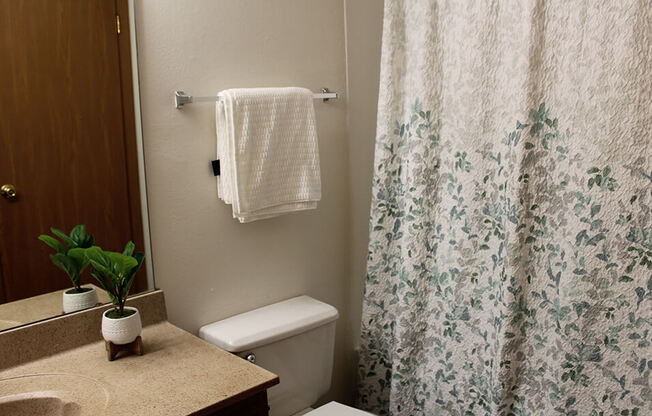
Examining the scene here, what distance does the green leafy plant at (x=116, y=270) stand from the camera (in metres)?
1.41

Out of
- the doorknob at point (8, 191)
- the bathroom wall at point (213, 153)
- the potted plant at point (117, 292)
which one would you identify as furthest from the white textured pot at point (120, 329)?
the doorknob at point (8, 191)

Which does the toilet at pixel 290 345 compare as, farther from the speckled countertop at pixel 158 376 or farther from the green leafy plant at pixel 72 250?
the green leafy plant at pixel 72 250

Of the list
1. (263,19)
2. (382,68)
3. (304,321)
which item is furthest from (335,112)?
(304,321)

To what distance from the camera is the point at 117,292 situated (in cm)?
A: 147

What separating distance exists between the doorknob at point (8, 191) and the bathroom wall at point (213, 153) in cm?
36

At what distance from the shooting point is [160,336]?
1.59 m

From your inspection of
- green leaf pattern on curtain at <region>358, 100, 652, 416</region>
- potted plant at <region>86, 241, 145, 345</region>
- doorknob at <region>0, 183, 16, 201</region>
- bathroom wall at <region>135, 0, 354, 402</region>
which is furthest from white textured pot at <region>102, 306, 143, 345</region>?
green leaf pattern on curtain at <region>358, 100, 652, 416</region>

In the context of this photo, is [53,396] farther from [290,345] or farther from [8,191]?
[290,345]

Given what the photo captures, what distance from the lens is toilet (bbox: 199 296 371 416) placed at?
5.66 feet

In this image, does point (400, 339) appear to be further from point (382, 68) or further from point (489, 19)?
point (489, 19)

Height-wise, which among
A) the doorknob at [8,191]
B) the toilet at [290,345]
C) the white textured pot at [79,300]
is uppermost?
the doorknob at [8,191]

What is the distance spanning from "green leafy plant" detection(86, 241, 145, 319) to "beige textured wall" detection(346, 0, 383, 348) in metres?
0.92

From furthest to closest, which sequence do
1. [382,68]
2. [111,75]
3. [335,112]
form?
[335,112]
[382,68]
[111,75]

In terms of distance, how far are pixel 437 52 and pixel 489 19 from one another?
0.67ft
